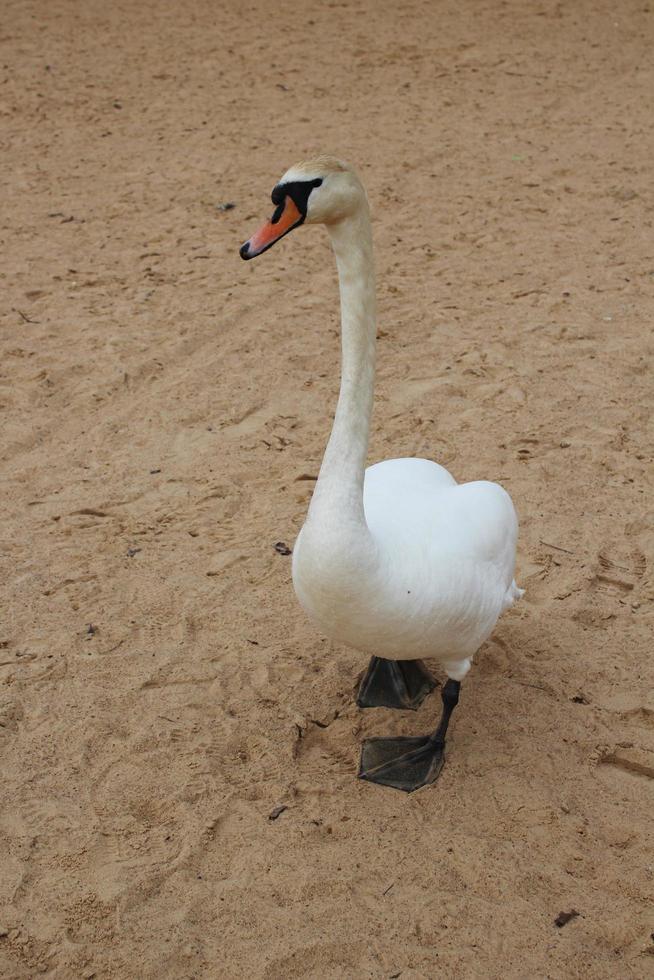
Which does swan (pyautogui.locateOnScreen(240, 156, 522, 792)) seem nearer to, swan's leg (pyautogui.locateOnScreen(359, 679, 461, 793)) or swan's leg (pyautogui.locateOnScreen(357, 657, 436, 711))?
swan's leg (pyautogui.locateOnScreen(359, 679, 461, 793))

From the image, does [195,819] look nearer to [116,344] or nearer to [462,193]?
[116,344]

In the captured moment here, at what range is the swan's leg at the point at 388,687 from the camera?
12.4ft

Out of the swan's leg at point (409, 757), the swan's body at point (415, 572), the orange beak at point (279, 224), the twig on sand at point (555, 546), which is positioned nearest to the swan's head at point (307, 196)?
the orange beak at point (279, 224)

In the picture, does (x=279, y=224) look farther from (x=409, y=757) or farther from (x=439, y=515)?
(x=409, y=757)

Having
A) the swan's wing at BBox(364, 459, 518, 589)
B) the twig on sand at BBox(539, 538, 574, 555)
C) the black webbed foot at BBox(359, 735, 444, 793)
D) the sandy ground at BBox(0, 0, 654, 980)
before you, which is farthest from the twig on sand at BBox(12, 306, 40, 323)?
the black webbed foot at BBox(359, 735, 444, 793)

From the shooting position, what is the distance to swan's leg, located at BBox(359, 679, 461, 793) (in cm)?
343

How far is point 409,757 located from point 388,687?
1.12ft

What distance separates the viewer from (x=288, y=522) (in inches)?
183

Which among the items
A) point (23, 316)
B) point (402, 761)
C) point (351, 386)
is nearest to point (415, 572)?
point (351, 386)

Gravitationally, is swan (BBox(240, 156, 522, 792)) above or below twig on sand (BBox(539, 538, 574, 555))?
above

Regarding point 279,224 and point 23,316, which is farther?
point 23,316

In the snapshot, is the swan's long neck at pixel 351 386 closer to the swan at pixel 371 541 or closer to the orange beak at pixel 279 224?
the swan at pixel 371 541

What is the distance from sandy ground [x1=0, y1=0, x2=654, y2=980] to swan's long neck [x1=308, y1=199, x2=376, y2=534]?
94cm

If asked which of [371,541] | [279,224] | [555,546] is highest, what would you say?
[279,224]
